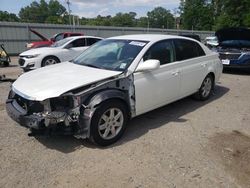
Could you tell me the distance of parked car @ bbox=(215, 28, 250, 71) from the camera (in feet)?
31.6

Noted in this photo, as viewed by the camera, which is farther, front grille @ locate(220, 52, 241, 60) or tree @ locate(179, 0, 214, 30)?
tree @ locate(179, 0, 214, 30)

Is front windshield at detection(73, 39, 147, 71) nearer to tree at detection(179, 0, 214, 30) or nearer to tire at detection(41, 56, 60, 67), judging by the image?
tire at detection(41, 56, 60, 67)

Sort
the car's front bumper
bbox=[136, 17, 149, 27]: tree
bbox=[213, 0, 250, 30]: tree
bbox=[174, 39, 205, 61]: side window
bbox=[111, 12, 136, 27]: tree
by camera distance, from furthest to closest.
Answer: bbox=[136, 17, 149, 27]: tree
bbox=[111, 12, 136, 27]: tree
bbox=[213, 0, 250, 30]: tree
the car's front bumper
bbox=[174, 39, 205, 61]: side window

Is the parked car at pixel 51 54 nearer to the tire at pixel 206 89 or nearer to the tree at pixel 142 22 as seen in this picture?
the tire at pixel 206 89

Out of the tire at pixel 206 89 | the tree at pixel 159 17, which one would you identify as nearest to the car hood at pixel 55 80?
the tire at pixel 206 89

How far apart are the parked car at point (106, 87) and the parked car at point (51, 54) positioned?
5065 mm

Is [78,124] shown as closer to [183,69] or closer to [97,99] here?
[97,99]

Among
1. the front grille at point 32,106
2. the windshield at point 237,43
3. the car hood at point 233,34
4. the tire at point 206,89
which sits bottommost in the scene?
the tire at point 206,89

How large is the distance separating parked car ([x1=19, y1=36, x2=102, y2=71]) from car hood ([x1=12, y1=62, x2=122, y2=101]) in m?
5.38

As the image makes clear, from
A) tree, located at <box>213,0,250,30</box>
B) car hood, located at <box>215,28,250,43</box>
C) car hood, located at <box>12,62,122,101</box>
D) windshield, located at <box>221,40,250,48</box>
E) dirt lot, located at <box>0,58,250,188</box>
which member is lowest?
dirt lot, located at <box>0,58,250,188</box>

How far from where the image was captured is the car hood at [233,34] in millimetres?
9895

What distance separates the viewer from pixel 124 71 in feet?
14.3

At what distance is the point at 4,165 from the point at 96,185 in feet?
4.33

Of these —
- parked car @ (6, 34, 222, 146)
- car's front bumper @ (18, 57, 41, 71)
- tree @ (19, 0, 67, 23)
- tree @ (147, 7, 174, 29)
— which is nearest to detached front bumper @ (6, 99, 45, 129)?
parked car @ (6, 34, 222, 146)
